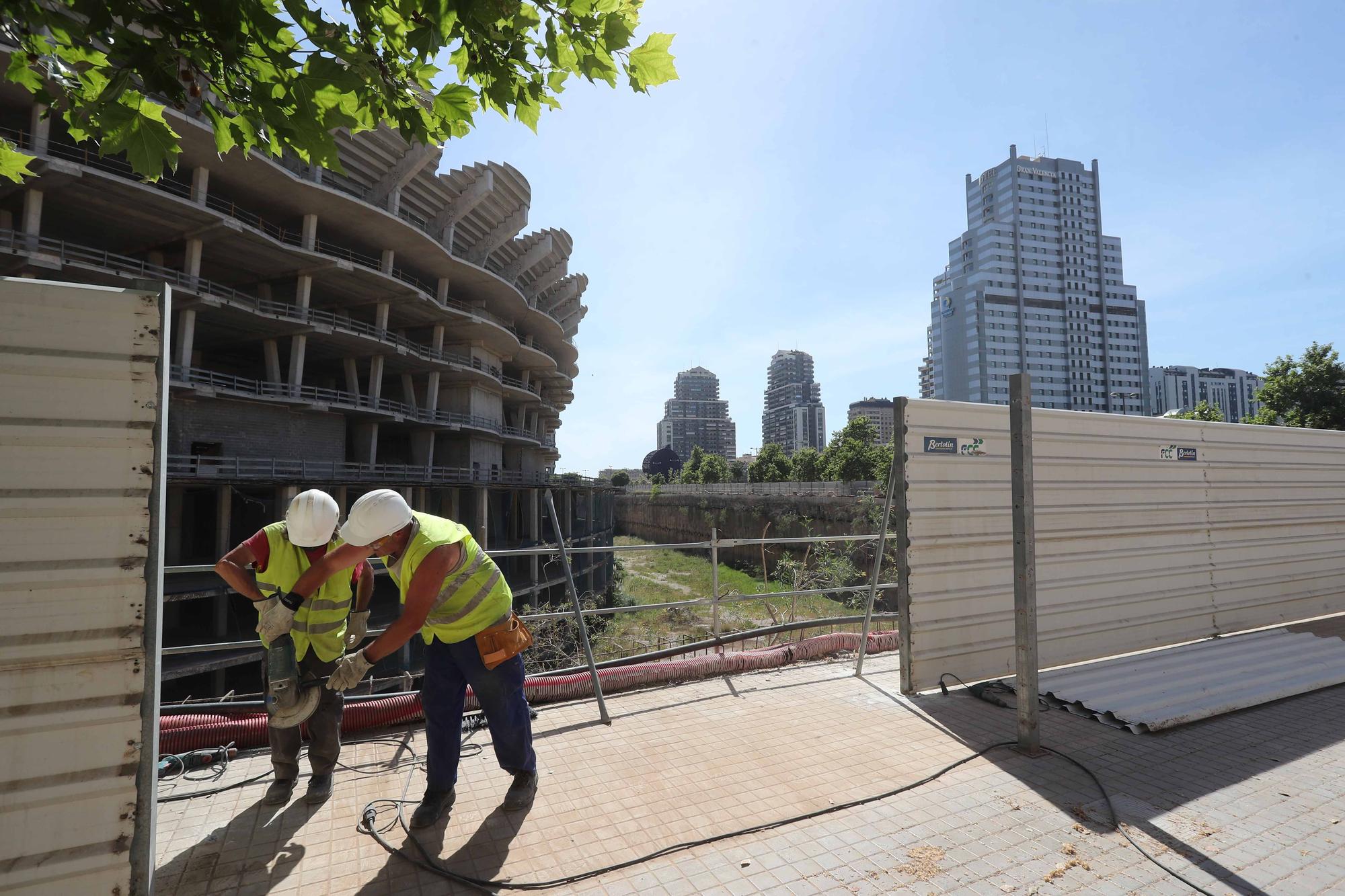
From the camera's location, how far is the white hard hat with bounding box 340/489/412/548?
2.93 meters

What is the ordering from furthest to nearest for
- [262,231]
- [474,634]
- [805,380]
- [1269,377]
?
[805,380]
[262,231]
[1269,377]
[474,634]

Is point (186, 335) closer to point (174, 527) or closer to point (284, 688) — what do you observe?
point (174, 527)

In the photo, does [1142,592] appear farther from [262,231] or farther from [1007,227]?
[1007,227]

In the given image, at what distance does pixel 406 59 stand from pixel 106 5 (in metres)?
1.13

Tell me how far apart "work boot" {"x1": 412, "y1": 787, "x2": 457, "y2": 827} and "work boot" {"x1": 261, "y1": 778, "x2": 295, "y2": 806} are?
0.75 m

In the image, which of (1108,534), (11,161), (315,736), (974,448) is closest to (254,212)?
(11,161)

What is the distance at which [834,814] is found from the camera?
3.21 meters

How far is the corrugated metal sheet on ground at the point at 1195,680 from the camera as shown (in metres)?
4.44

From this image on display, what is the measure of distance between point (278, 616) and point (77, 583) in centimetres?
104

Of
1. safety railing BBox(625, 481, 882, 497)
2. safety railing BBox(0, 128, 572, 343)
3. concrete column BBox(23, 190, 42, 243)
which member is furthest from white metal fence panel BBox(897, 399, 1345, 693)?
concrete column BBox(23, 190, 42, 243)

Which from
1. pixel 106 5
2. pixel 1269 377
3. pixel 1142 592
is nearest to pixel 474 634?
pixel 106 5

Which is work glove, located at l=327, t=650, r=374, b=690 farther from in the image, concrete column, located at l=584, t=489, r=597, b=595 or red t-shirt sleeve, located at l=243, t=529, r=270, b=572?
concrete column, located at l=584, t=489, r=597, b=595

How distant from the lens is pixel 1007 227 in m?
99.1

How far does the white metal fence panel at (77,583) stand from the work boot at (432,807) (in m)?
1.08
